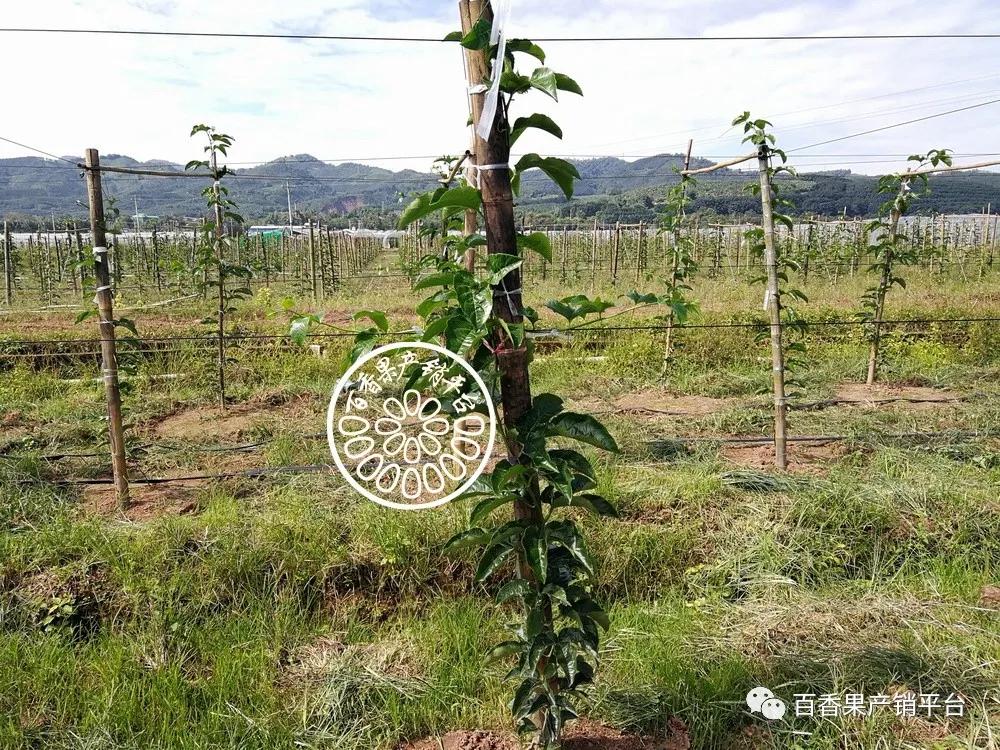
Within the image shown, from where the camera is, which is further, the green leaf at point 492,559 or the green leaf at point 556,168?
the green leaf at point 492,559

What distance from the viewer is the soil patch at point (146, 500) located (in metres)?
3.95

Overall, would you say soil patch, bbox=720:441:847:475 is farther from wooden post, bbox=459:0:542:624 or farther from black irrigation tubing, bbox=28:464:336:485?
wooden post, bbox=459:0:542:624

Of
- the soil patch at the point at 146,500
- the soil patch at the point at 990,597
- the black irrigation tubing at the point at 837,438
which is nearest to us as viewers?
the soil patch at the point at 990,597

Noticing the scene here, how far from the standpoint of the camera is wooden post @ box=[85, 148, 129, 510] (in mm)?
3715

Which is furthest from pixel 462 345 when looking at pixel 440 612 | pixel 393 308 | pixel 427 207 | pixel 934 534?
pixel 393 308

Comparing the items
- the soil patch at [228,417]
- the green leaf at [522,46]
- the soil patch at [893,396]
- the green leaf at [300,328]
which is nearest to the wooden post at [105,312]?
the soil patch at [228,417]

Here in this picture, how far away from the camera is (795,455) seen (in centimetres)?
505

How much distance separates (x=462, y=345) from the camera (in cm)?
149

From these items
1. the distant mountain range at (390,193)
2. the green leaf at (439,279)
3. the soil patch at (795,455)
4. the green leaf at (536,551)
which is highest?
the distant mountain range at (390,193)

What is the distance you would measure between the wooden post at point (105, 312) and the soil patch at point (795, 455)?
150 inches

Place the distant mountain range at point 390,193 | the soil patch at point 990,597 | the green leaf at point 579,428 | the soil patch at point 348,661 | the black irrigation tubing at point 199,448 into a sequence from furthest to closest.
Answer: the distant mountain range at point 390,193
the black irrigation tubing at point 199,448
the soil patch at point 990,597
the soil patch at point 348,661
the green leaf at point 579,428

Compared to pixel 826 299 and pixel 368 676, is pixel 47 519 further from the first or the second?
pixel 826 299

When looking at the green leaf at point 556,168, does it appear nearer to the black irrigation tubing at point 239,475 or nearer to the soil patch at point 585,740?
the soil patch at point 585,740

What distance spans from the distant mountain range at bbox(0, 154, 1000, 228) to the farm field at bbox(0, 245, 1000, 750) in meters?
5.03
